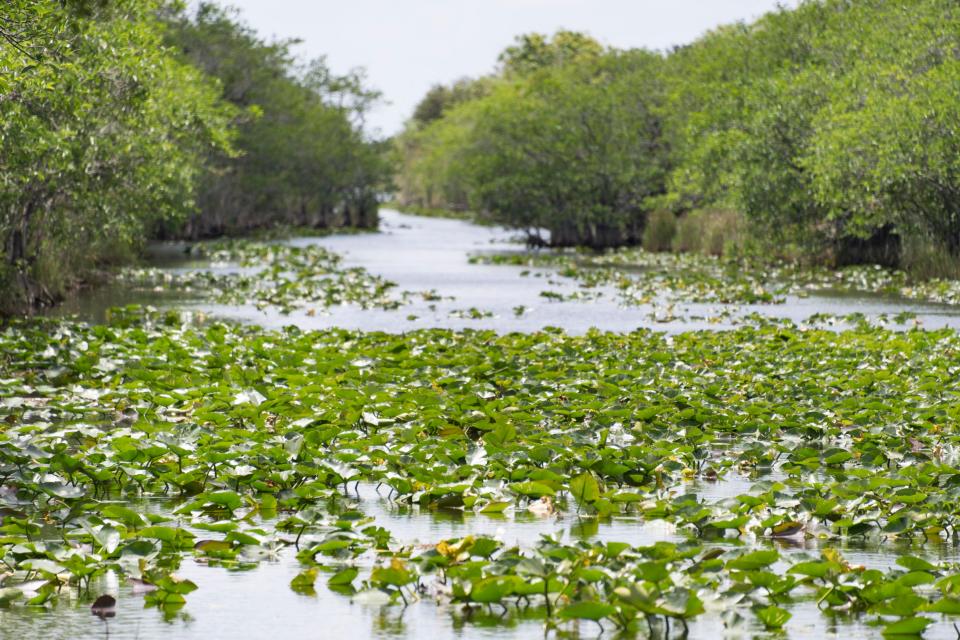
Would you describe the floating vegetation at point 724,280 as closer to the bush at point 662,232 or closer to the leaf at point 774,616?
the bush at point 662,232

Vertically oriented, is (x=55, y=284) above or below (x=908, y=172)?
below

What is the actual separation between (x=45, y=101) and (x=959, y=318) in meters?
17.2

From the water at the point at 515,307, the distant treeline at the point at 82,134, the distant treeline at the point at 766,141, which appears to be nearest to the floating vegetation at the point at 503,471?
the distant treeline at the point at 82,134

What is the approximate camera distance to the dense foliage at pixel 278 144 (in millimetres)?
65500

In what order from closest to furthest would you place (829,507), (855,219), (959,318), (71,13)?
(829,507) < (71,13) < (959,318) < (855,219)

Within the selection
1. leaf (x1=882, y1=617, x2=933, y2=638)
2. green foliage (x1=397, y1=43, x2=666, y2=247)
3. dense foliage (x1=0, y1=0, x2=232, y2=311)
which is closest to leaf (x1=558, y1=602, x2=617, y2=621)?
leaf (x1=882, y1=617, x2=933, y2=638)

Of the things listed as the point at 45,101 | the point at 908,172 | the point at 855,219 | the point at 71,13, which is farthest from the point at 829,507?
the point at 855,219

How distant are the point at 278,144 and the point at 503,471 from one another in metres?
68.9

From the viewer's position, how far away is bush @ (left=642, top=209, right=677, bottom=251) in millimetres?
56344

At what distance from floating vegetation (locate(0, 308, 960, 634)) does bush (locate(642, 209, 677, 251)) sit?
3883 cm

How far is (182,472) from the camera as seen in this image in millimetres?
9898

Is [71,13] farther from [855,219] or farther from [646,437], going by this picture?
[855,219]

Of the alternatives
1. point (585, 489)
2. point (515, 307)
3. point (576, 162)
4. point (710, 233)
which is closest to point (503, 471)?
point (585, 489)

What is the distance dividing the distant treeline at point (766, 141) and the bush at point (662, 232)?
0.16m
